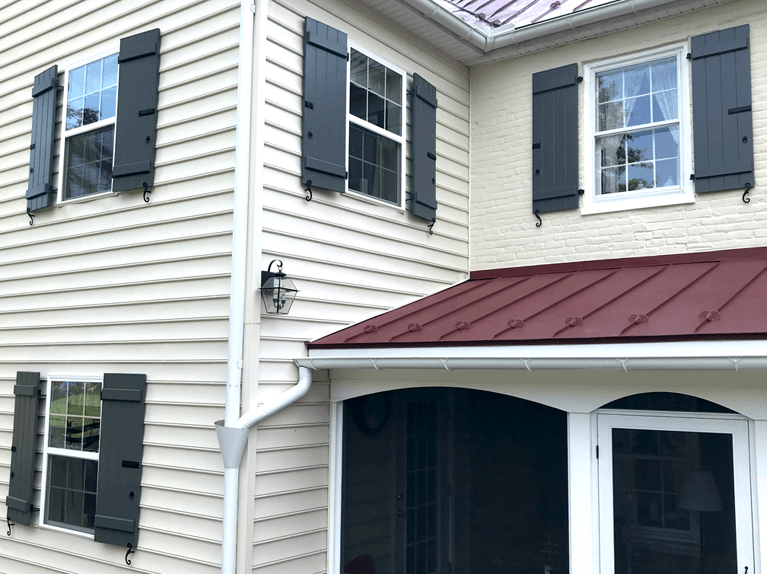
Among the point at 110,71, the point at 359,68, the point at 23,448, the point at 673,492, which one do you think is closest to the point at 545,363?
the point at 673,492

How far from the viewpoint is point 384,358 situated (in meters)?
5.14

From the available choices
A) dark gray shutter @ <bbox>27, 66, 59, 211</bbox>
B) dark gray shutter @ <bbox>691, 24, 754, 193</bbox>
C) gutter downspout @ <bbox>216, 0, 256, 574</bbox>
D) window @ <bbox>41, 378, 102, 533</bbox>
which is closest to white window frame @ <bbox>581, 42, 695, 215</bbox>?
dark gray shutter @ <bbox>691, 24, 754, 193</bbox>

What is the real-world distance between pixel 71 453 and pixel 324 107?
3530 mm

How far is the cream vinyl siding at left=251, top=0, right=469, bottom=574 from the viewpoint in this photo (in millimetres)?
5184

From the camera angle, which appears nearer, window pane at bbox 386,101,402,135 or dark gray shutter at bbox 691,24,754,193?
dark gray shutter at bbox 691,24,754,193

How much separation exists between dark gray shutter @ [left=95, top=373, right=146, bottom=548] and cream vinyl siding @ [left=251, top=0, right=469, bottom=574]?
3.79 ft

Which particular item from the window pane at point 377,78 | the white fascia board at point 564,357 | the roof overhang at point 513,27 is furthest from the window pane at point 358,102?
the white fascia board at point 564,357

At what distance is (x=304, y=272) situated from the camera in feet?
17.9

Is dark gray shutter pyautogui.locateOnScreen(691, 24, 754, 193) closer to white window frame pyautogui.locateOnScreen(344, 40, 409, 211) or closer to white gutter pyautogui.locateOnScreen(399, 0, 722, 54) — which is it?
white gutter pyautogui.locateOnScreen(399, 0, 722, 54)

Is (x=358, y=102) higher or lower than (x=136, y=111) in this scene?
higher

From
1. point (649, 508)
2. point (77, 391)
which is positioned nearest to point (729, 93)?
point (649, 508)

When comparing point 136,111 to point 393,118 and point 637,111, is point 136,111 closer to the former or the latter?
point 393,118

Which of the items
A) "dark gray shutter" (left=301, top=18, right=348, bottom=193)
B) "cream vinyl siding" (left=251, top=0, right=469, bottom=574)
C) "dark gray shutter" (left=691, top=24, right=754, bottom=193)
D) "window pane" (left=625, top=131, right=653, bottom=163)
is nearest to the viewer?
"cream vinyl siding" (left=251, top=0, right=469, bottom=574)

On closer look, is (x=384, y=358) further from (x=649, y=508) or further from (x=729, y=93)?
(x=729, y=93)
